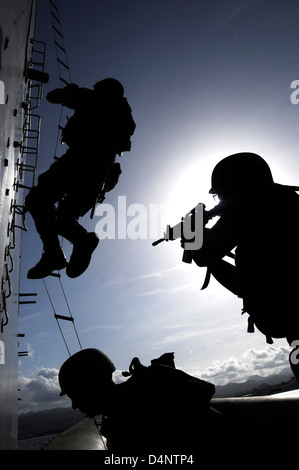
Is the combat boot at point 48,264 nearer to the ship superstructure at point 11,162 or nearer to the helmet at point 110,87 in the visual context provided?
the ship superstructure at point 11,162

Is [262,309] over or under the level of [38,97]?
under

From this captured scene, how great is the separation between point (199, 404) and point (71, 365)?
6.90 ft

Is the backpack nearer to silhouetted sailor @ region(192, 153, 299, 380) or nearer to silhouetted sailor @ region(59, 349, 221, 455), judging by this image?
silhouetted sailor @ region(192, 153, 299, 380)

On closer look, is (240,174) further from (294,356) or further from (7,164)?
(7,164)

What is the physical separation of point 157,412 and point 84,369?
5.10 ft

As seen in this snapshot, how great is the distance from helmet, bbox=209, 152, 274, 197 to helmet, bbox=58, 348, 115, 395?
9.38 ft

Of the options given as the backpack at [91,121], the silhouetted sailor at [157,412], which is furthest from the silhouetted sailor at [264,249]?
the backpack at [91,121]

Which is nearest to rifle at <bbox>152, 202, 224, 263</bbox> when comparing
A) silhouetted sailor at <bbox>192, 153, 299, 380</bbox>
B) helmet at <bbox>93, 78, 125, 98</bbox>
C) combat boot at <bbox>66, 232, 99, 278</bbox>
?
silhouetted sailor at <bbox>192, 153, 299, 380</bbox>

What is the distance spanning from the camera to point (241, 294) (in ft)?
10.4

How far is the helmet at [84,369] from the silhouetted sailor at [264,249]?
218 cm

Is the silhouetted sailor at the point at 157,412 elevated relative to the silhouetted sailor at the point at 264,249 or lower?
lower

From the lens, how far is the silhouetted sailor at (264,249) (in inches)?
110

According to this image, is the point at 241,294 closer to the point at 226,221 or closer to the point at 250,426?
the point at 226,221
